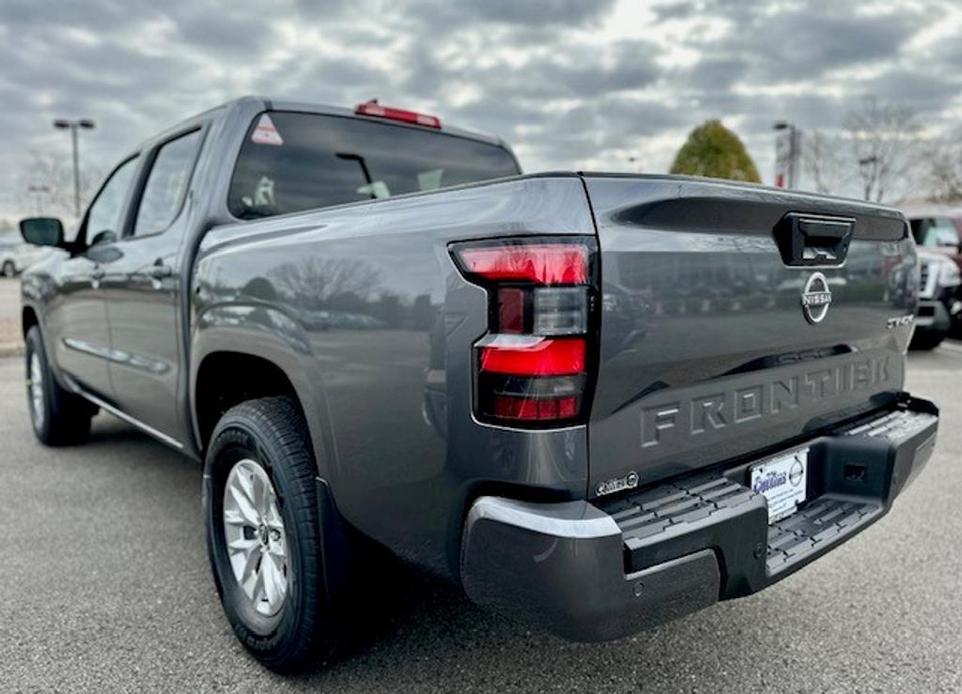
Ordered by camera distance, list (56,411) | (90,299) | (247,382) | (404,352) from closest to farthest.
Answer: (404,352)
(247,382)
(90,299)
(56,411)

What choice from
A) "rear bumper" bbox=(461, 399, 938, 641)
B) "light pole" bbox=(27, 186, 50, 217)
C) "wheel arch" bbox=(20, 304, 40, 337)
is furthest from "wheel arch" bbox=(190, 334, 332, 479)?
"light pole" bbox=(27, 186, 50, 217)

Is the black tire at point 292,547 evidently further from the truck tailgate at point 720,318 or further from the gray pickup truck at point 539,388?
the truck tailgate at point 720,318

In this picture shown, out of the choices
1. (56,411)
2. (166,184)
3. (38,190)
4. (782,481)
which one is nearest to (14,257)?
(38,190)

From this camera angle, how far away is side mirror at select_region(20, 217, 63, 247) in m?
4.06

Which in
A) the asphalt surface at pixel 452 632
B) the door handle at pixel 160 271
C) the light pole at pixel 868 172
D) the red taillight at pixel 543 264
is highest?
the light pole at pixel 868 172

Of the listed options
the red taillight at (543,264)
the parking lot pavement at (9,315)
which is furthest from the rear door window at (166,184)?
the parking lot pavement at (9,315)

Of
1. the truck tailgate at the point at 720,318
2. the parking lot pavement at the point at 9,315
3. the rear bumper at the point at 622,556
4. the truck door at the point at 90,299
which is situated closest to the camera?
the rear bumper at the point at 622,556

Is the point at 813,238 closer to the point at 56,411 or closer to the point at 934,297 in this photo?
the point at 56,411

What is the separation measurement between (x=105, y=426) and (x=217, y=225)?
3.43 metres

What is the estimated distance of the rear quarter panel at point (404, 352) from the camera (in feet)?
5.34

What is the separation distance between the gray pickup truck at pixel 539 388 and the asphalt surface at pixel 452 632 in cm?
25

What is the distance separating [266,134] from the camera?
120 inches

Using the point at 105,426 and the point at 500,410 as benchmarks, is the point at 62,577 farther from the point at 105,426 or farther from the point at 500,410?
the point at 105,426

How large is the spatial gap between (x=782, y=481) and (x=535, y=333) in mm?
1035
